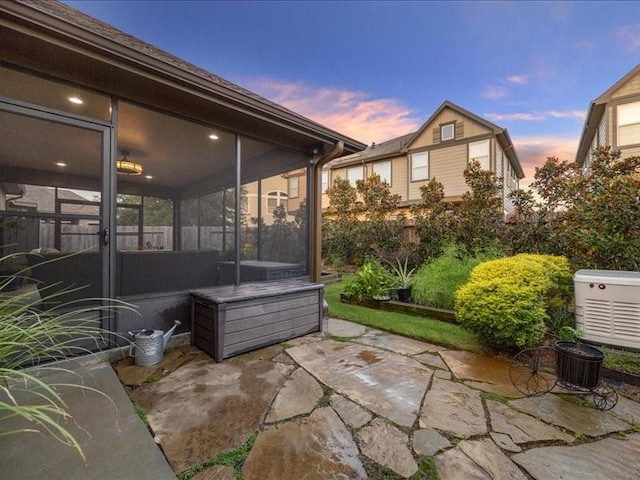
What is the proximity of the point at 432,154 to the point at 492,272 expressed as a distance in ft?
33.6

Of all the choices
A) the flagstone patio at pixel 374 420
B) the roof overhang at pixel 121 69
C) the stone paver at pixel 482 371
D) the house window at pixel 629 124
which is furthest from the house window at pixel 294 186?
the house window at pixel 629 124

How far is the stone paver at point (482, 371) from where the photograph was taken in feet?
7.89

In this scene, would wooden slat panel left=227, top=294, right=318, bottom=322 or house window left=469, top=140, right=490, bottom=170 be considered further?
house window left=469, top=140, right=490, bottom=170

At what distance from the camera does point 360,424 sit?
1920 millimetres

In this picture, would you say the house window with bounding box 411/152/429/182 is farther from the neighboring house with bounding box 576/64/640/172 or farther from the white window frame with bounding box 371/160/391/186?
the neighboring house with bounding box 576/64/640/172

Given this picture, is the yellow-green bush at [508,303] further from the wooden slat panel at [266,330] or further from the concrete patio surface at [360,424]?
the wooden slat panel at [266,330]

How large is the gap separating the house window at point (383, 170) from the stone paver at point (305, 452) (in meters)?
13.2

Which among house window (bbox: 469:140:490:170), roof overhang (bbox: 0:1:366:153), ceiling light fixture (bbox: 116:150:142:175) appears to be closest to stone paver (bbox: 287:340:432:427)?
roof overhang (bbox: 0:1:366:153)

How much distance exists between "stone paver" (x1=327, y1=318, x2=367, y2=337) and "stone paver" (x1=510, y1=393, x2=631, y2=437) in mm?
1938

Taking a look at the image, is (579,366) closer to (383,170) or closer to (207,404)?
(207,404)

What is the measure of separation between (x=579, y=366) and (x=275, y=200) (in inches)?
139

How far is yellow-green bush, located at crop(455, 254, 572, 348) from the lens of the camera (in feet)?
9.54

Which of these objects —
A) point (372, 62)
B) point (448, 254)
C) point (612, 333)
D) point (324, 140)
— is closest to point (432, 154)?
point (372, 62)

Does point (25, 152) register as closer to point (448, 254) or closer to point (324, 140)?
point (324, 140)
